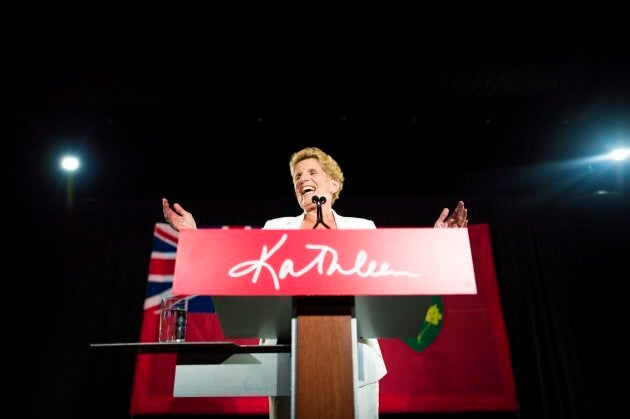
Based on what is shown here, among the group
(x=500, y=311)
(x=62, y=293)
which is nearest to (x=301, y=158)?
(x=500, y=311)

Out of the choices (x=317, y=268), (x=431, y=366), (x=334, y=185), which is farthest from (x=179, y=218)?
(x=431, y=366)

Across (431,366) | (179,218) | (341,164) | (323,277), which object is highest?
(341,164)

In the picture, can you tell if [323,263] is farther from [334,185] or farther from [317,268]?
[334,185]

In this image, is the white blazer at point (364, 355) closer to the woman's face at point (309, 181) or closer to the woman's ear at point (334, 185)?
the woman's face at point (309, 181)

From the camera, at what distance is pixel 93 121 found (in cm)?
407

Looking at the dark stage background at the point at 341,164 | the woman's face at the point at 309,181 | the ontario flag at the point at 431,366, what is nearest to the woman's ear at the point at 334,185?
the woman's face at the point at 309,181

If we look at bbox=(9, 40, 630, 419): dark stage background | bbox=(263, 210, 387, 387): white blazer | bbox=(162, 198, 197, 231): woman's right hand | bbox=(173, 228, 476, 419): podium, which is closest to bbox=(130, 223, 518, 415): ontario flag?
bbox=(9, 40, 630, 419): dark stage background

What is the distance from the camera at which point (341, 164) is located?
426 cm

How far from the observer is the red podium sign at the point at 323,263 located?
945 mm

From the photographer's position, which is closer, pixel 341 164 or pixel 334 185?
pixel 334 185

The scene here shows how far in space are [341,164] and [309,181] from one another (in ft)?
7.09

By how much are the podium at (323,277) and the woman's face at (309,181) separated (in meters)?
1.12

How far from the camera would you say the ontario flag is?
11.5ft

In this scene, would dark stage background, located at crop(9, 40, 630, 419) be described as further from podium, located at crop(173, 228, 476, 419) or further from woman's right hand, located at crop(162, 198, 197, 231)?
podium, located at crop(173, 228, 476, 419)
